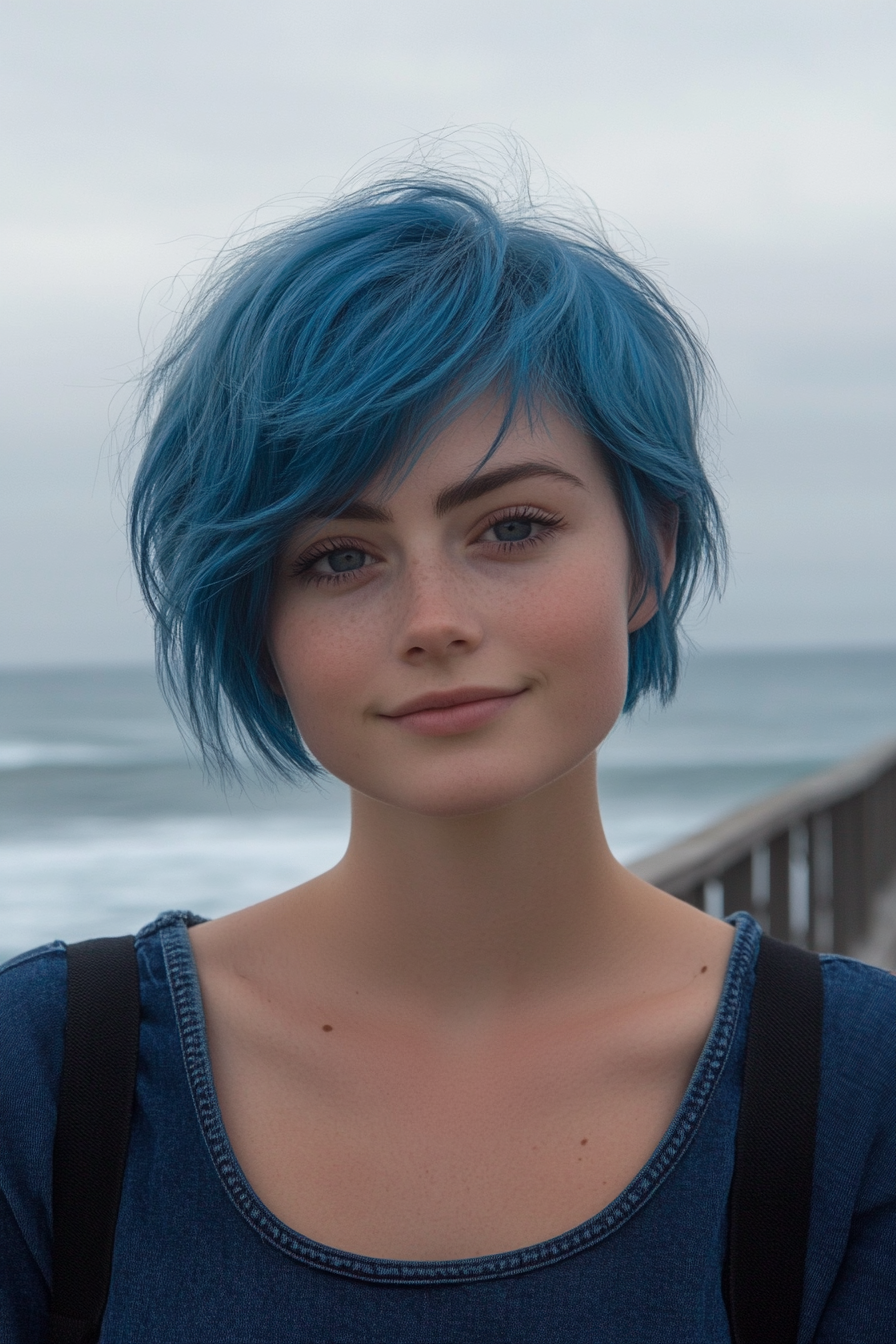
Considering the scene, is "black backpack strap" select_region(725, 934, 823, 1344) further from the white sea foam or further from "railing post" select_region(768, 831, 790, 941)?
the white sea foam

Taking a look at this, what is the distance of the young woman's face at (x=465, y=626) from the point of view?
1.05 m

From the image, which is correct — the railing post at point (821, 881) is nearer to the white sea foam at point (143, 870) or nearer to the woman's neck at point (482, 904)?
the woman's neck at point (482, 904)

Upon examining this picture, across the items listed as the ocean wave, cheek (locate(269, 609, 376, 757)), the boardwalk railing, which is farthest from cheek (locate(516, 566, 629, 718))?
the ocean wave

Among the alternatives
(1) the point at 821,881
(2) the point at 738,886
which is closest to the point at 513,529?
(2) the point at 738,886

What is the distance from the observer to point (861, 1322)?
3.46ft

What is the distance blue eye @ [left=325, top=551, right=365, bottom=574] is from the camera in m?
1.12

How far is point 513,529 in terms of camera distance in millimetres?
1097

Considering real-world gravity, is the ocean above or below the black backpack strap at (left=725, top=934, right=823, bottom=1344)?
above

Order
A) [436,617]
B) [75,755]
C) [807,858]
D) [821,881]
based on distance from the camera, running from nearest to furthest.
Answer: [436,617]
[807,858]
[821,881]
[75,755]

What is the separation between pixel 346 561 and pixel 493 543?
0.13 metres

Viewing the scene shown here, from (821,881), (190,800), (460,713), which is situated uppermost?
(190,800)

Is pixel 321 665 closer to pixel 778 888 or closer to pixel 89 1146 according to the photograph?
pixel 89 1146

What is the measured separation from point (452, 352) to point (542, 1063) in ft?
2.08

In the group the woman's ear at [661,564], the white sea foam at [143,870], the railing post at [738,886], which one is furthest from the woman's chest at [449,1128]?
Result: the white sea foam at [143,870]
